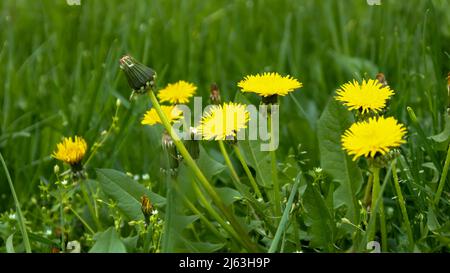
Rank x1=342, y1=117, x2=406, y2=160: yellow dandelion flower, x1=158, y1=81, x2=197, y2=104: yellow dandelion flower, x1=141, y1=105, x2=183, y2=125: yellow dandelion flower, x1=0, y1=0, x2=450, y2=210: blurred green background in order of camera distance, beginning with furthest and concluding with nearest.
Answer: x1=0, y1=0, x2=450, y2=210: blurred green background → x1=158, y1=81, x2=197, y2=104: yellow dandelion flower → x1=141, y1=105, x2=183, y2=125: yellow dandelion flower → x1=342, y1=117, x2=406, y2=160: yellow dandelion flower

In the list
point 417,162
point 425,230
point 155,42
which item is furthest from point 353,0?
point 425,230

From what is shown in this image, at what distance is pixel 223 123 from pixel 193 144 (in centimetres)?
7

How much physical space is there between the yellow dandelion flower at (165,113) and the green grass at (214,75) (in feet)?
0.40

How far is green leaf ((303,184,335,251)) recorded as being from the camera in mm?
1118

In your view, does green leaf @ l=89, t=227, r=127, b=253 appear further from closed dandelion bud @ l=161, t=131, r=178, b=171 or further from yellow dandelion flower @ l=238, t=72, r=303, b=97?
yellow dandelion flower @ l=238, t=72, r=303, b=97

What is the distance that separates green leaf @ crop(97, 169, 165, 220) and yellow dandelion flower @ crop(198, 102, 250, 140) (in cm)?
17

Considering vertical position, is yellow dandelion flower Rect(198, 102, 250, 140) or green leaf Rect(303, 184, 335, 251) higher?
yellow dandelion flower Rect(198, 102, 250, 140)

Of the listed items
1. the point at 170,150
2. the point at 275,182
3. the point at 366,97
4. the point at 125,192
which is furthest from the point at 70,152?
the point at 366,97

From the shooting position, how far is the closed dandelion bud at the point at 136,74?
1062 millimetres

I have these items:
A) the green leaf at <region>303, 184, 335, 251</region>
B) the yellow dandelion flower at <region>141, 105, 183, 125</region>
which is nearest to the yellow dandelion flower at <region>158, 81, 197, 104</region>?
the yellow dandelion flower at <region>141, 105, 183, 125</region>

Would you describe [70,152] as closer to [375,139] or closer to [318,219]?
[318,219]

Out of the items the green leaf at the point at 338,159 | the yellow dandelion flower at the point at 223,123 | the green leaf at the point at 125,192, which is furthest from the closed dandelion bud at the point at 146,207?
the green leaf at the point at 338,159

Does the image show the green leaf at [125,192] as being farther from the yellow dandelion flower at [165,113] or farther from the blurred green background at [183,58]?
the blurred green background at [183,58]

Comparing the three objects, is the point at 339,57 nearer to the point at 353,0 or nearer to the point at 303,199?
the point at 353,0
